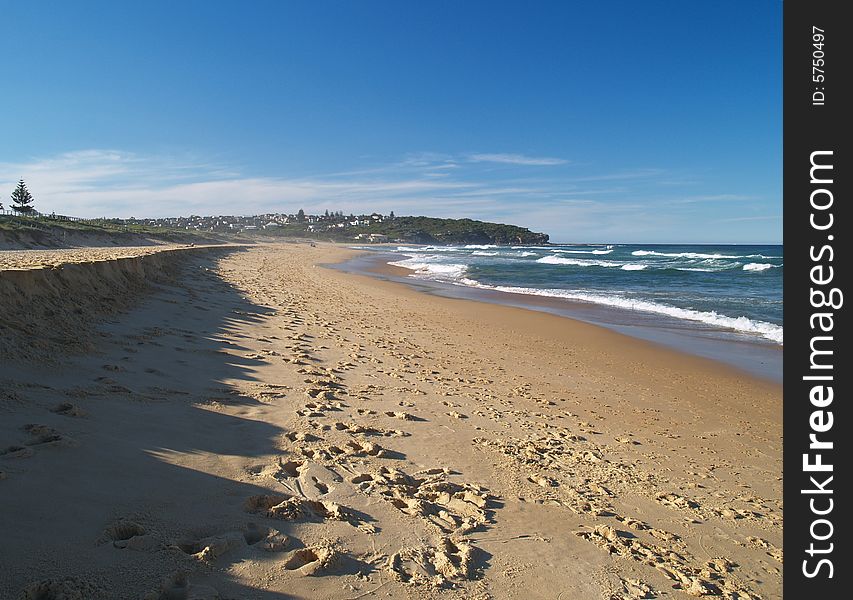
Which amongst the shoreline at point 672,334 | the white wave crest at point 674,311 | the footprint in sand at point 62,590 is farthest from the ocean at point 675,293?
the footprint in sand at point 62,590

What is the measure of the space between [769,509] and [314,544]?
3380 millimetres

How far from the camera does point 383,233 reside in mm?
140000

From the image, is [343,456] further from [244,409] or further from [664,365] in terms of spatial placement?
[664,365]

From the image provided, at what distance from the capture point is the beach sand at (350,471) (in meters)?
2.40

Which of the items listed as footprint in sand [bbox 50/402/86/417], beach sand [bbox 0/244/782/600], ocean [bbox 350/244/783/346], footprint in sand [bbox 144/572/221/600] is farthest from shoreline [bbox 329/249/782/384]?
footprint in sand [bbox 50/402/86/417]

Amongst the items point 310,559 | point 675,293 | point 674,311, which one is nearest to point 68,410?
point 310,559

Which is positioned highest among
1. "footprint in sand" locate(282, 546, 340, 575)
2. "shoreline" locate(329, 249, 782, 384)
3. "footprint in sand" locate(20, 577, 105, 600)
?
"footprint in sand" locate(20, 577, 105, 600)

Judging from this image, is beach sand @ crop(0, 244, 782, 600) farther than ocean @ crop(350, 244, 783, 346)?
No

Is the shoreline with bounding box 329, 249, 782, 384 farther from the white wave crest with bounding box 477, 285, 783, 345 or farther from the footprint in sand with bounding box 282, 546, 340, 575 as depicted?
the footprint in sand with bounding box 282, 546, 340, 575

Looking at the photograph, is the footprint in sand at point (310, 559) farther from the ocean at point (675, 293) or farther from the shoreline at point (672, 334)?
the ocean at point (675, 293)

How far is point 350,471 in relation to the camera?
144 inches

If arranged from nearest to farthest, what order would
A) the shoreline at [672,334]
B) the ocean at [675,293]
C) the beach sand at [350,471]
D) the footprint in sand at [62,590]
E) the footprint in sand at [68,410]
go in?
the footprint in sand at [62,590] < the beach sand at [350,471] < the footprint in sand at [68,410] < the shoreline at [672,334] < the ocean at [675,293]

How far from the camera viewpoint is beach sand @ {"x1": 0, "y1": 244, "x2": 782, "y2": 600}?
2398mm
